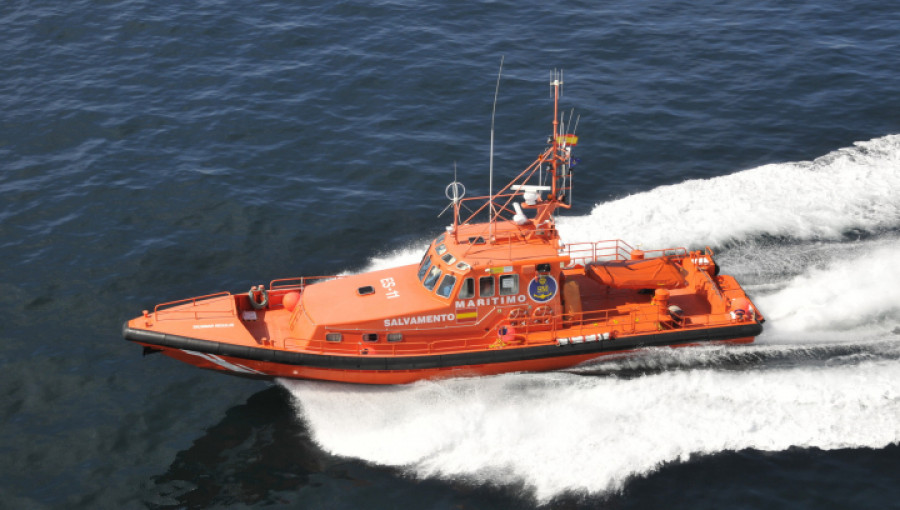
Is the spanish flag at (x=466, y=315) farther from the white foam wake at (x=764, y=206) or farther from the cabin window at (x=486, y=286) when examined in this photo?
the white foam wake at (x=764, y=206)

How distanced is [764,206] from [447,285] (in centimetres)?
1011

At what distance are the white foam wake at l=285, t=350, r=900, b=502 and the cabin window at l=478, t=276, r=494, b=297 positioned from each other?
1.82 m

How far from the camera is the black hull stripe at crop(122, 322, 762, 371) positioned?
16844 millimetres

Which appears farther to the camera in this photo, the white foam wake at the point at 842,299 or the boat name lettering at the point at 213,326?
the white foam wake at the point at 842,299

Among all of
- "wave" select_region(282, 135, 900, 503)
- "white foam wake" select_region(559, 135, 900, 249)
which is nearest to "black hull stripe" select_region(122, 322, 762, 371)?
"wave" select_region(282, 135, 900, 503)

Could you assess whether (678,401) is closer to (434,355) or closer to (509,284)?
(509,284)

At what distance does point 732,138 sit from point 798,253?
22.5 feet

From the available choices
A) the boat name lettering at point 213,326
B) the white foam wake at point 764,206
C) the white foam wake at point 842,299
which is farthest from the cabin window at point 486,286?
the white foam wake at point 842,299

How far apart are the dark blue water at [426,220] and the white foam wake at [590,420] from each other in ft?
0.19

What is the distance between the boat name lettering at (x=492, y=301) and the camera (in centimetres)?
1769

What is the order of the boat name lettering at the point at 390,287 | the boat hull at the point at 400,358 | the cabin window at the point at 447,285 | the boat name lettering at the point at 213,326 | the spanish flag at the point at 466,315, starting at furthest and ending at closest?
the boat name lettering at the point at 390,287 → the spanish flag at the point at 466,315 → the cabin window at the point at 447,285 → the boat name lettering at the point at 213,326 → the boat hull at the point at 400,358

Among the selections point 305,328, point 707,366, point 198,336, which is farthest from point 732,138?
point 198,336

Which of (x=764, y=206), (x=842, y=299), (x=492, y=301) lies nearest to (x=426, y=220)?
(x=492, y=301)

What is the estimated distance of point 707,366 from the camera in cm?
1814
